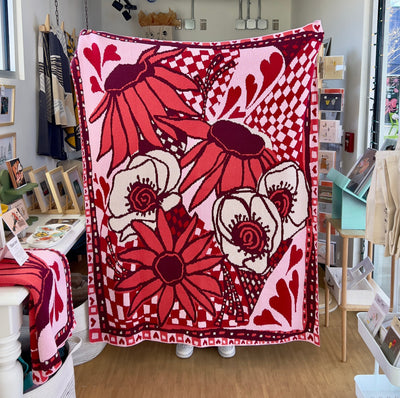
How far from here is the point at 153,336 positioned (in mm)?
2486

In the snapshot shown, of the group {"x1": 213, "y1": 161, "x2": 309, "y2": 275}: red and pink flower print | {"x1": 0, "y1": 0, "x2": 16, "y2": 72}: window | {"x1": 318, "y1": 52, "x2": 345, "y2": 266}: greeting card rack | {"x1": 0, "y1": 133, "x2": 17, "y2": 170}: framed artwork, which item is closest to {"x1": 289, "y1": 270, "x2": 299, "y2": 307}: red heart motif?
{"x1": 213, "y1": 161, "x2": 309, "y2": 275}: red and pink flower print

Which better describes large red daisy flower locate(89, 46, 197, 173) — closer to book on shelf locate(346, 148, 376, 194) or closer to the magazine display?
the magazine display

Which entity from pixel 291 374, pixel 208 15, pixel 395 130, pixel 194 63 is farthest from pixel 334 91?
pixel 208 15

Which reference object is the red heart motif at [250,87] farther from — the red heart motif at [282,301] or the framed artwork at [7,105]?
the framed artwork at [7,105]

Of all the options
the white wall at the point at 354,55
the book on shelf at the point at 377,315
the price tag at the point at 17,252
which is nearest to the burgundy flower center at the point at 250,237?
the book on shelf at the point at 377,315

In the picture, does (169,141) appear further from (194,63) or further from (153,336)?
(153,336)

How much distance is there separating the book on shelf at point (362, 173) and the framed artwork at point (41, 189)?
5.31ft

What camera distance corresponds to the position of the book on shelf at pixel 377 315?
1.80 m

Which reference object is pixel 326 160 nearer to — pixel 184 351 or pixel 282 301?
pixel 282 301

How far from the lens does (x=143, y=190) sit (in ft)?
7.74

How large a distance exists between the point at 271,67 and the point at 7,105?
1.39 meters

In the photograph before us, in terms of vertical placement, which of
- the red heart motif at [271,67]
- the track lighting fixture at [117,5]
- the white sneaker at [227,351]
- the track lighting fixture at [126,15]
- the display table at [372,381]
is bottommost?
the white sneaker at [227,351]

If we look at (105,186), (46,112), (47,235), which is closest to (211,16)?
(46,112)

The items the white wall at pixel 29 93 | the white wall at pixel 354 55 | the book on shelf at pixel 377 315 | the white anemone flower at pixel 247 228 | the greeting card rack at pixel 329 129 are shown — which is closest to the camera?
the book on shelf at pixel 377 315
